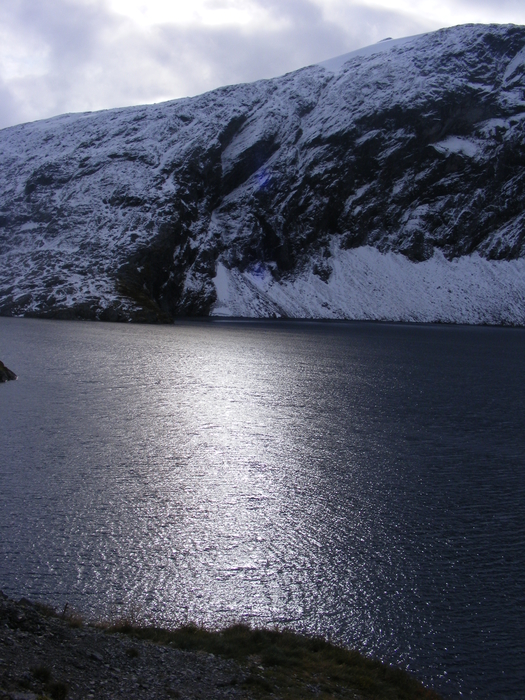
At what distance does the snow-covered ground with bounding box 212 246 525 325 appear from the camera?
611 feet

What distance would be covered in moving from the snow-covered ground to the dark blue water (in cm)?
13941

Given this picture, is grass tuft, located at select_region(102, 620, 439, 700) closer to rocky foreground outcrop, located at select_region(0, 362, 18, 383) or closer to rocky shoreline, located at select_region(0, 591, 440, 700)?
rocky shoreline, located at select_region(0, 591, 440, 700)

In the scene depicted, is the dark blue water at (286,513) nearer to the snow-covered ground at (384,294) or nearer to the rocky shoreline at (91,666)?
the rocky shoreline at (91,666)

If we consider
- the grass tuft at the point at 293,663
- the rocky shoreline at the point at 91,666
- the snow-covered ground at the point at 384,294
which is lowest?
the grass tuft at the point at 293,663

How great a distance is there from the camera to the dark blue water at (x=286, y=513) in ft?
50.8

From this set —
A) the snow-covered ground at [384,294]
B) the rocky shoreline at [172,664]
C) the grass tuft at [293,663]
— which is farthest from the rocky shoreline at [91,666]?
the snow-covered ground at [384,294]

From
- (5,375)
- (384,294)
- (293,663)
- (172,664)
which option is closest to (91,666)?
(172,664)

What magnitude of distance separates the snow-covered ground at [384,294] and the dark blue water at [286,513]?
13941 cm

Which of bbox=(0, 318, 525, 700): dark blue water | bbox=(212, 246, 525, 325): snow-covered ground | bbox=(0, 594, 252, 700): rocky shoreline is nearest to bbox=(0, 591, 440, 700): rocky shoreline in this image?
bbox=(0, 594, 252, 700): rocky shoreline

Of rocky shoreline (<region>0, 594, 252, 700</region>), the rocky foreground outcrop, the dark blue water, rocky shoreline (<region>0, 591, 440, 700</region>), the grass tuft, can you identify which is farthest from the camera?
the rocky foreground outcrop

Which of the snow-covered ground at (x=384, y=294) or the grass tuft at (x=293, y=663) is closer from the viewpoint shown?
the grass tuft at (x=293, y=663)

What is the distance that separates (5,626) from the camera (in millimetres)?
12102

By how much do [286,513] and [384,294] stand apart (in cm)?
17721

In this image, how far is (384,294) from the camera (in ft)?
634
